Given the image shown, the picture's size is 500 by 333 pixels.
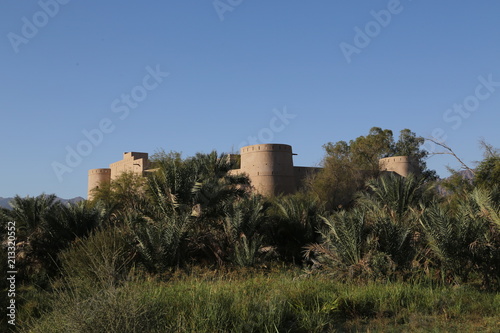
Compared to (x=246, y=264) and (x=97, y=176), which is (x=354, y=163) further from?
(x=246, y=264)

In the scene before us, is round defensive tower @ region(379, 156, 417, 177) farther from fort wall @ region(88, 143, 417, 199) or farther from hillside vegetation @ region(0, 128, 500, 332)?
hillside vegetation @ region(0, 128, 500, 332)

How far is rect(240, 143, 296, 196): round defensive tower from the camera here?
30.0 m

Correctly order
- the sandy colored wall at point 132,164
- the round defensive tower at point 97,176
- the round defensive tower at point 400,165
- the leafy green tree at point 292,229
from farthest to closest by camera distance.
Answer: the round defensive tower at point 97,176 < the round defensive tower at point 400,165 < the sandy colored wall at point 132,164 < the leafy green tree at point 292,229

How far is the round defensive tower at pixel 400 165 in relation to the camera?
35.3m

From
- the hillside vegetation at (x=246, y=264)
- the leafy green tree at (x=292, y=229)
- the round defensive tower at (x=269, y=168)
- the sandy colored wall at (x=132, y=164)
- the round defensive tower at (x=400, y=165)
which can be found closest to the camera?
the hillside vegetation at (x=246, y=264)

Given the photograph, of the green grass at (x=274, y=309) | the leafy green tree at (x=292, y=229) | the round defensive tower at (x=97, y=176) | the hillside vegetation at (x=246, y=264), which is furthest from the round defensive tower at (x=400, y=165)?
the green grass at (x=274, y=309)

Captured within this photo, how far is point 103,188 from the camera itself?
97.3 feet

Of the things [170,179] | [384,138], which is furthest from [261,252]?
Answer: [384,138]

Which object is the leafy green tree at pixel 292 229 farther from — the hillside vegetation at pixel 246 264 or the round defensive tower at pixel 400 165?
the round defensive tower at pixel 400 165

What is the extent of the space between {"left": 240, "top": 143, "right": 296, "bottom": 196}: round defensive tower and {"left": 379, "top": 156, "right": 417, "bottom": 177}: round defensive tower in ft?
30.8

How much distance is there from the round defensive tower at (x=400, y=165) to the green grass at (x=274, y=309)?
28.5 meters

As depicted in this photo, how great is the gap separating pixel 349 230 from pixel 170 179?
5349mm

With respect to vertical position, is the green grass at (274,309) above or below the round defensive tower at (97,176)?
below

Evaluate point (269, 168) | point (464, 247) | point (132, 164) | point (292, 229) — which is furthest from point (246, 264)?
point (132, 164)
